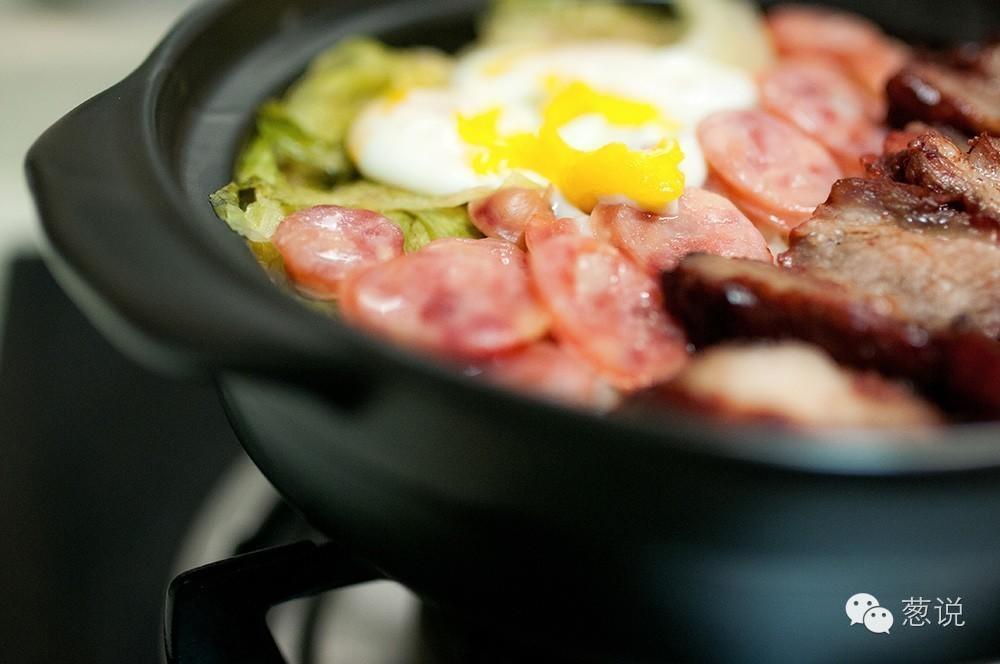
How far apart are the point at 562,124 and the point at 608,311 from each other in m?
0.51

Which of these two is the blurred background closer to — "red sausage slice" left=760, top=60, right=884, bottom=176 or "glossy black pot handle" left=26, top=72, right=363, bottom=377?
"glossy black pot handle" left=26, top=72, right=363, bottom=377

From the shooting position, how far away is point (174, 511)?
1.73 meters

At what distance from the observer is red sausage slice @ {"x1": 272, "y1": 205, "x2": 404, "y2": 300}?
121cm

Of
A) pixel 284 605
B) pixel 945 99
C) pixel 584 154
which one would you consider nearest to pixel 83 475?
pixel 284 605

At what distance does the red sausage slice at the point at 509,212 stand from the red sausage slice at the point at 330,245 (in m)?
0.13

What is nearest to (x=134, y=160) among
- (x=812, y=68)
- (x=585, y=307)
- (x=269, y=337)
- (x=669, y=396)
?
(x=269, y=337)

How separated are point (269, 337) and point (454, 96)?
91cm

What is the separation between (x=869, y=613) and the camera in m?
1.00

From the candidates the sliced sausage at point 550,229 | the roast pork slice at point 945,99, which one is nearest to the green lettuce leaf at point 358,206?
the sliced sausage at point 550,229

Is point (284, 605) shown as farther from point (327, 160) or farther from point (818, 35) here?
point (818, 35)

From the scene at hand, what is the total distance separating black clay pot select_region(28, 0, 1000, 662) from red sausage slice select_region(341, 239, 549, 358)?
0.13 meters

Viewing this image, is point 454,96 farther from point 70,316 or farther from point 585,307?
point 70,316

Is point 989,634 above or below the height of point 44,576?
above

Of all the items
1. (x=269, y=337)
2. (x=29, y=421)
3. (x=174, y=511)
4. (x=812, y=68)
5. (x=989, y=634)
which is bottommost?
(x=174, y=511)
